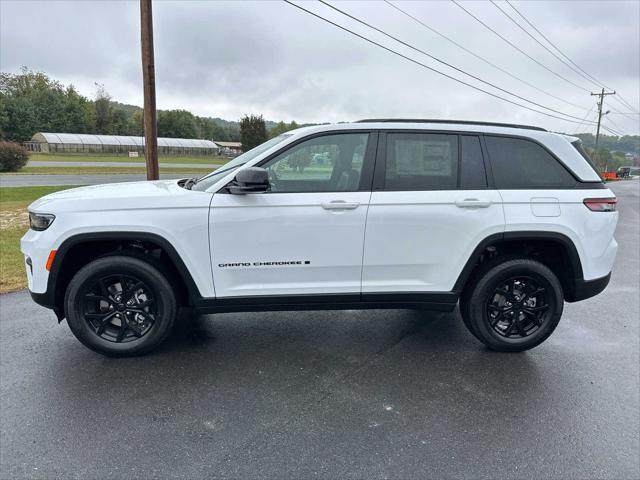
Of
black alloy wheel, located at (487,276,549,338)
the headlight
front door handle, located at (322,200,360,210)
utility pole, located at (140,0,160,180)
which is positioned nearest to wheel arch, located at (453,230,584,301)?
black alloy wheel, located at (487,276,549,338)

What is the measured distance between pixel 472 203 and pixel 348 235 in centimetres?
103

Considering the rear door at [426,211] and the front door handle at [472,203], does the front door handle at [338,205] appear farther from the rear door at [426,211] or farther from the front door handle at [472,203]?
the front door handle at [472,203]

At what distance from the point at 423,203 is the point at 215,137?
121580 millimetres

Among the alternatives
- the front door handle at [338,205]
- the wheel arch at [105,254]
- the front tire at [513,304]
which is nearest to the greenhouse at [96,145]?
the wheel arch at [105,254]

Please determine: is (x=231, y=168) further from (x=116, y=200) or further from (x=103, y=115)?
(x=103, y=115)

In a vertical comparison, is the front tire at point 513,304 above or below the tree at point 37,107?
below

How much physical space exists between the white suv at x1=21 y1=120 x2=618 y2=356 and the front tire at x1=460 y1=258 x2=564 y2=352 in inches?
0.5

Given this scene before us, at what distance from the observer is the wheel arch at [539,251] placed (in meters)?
3.42

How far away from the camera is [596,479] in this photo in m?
2.26

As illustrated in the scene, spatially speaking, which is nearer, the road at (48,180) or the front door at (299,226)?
the front door at (299,226)

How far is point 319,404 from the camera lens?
2867mm

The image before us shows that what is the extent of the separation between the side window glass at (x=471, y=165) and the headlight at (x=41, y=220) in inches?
126

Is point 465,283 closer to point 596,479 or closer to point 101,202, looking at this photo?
point 596,479

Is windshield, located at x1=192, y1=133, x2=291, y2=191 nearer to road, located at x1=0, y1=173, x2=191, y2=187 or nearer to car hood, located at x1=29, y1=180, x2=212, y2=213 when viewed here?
car hood, located at x1=29, y1=180, x2=212, y2=213
